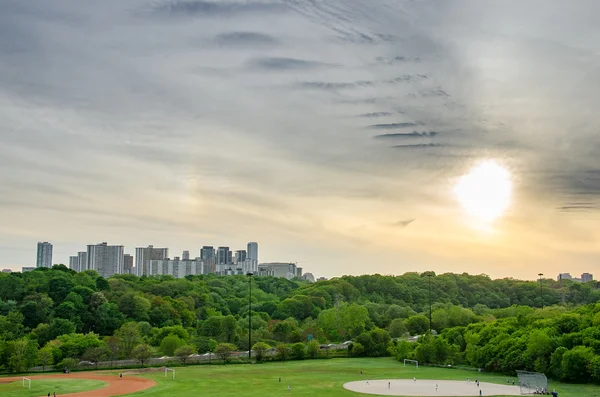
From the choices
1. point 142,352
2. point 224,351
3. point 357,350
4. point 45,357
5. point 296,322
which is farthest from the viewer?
point 296,322

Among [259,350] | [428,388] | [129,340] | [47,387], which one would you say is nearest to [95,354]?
[129,340]

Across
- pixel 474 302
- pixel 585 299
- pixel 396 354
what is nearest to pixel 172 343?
pixel 396 354

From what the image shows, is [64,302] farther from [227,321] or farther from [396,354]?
[396,354]

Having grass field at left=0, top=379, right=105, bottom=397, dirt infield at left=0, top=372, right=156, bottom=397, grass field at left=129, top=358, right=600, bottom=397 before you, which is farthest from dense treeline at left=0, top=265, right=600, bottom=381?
grass field at left=0, top=379, right=105, bottom=397

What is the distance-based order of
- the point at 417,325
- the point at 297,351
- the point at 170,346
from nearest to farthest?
the point at 170,346 < the point at 297,351 < the point at 417,325

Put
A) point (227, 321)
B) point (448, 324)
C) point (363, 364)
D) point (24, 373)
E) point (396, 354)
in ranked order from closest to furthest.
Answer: point (24, 373)
point (363, 364)
point (396, 354)
point (227, 321)
point (448, 324)

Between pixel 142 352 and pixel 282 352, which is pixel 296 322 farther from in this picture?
pixel 142 352
